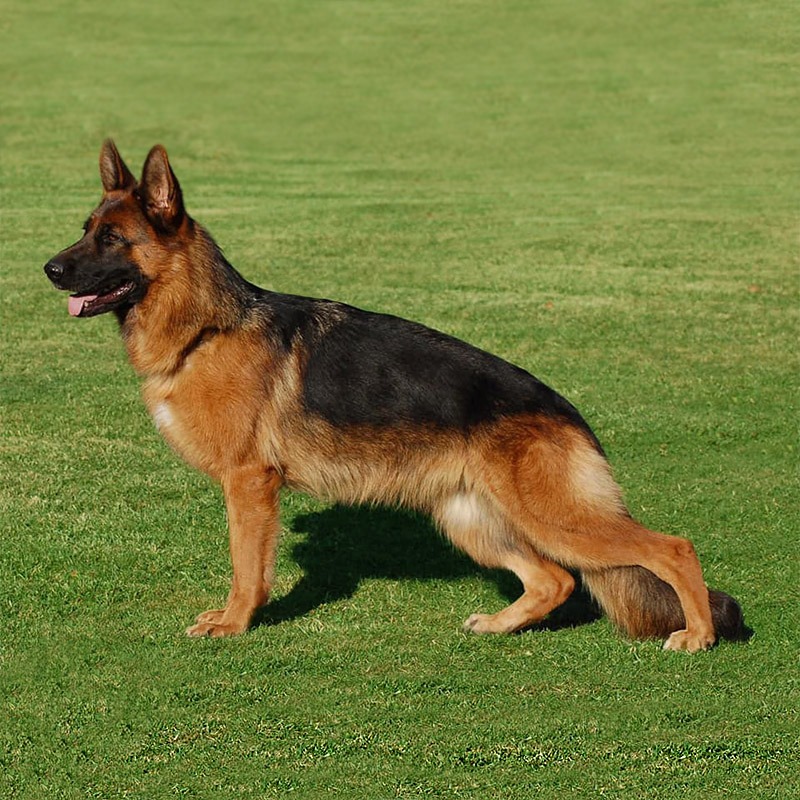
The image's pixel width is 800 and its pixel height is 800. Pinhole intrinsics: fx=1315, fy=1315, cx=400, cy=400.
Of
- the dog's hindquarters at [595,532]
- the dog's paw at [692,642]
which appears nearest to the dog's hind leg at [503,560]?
the dog's hindquarters at [595,532]

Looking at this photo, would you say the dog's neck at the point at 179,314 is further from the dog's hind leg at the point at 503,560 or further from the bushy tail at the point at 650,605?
the bushy tail at the point at 650,605

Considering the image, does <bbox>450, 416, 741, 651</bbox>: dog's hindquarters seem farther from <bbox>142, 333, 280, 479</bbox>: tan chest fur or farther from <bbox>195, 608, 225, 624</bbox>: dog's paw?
<bbox>195, 608, 225, 624</bbox>: dog's paw

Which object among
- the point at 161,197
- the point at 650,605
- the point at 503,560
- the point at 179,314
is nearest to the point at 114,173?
the point at 161,197

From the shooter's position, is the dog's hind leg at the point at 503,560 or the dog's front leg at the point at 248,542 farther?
the dog's hind leg at the point at 503,560

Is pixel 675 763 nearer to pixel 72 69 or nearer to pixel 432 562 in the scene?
pixel 432 562

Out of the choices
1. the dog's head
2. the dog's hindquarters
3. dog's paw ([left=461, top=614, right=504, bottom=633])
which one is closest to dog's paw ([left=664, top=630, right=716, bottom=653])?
the dog's hindquarters

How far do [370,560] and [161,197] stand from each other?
7.47ft

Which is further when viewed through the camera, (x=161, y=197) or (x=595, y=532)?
(x=161, y=197)

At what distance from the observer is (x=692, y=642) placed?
5637 millimetres

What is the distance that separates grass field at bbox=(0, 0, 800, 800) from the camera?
4.93m

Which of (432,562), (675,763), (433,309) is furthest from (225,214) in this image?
(675,763)

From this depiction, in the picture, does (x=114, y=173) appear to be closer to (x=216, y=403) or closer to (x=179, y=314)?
(x=179, y=314)

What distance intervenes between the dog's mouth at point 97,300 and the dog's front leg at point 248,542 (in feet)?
3.06

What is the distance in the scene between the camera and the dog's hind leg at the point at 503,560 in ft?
19.8
